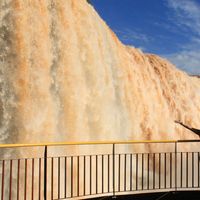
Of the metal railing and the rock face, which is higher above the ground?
the rock face

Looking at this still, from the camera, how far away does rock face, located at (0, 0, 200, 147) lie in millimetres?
11828

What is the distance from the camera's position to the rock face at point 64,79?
466 inches

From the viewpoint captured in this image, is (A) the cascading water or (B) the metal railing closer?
(B) the metal railing

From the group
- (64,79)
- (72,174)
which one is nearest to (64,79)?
Answer: (64,79)

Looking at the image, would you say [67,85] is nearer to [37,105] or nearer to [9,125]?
[37,105]

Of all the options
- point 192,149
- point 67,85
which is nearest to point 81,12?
point 67,85

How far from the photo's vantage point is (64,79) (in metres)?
13.0

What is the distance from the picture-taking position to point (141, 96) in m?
17.4

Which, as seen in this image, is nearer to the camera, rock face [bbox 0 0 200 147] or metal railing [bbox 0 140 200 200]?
metal railing [bbox 0 140 200 200]

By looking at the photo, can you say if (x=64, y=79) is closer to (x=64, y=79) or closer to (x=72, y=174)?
(x=64, y=79)

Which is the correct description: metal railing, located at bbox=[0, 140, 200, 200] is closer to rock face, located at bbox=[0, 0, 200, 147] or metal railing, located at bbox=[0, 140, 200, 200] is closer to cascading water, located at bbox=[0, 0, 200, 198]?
cascading water, located at bbox=[0, 0, 200, 198]

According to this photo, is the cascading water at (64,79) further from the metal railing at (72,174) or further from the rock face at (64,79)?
the metal railing at (72,174)

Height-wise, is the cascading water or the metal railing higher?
the cascading water

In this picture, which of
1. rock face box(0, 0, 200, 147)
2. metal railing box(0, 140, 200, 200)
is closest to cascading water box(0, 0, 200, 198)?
rock face box(0, 0, 200, 147)
